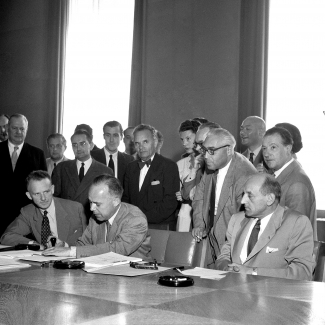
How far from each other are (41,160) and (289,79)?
2949 millimetres

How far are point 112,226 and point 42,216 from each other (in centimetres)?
88

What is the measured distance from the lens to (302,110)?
20.2 feet

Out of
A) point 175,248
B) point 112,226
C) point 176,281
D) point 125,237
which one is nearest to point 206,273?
point 176,281

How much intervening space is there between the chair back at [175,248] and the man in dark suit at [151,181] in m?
1.08

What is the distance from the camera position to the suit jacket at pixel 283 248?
3.05m

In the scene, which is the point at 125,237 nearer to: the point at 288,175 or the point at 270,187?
the point at 270,187

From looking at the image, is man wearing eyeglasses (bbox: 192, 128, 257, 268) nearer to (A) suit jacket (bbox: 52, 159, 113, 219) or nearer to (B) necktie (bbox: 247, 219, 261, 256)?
(B) necktie (bbox: 247, 219, 261, 256)

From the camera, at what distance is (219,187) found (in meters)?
4.11

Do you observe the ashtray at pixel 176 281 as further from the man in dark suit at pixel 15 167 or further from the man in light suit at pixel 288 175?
the man in dark suit at pixel 15 167

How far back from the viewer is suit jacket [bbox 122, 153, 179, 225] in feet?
15.4

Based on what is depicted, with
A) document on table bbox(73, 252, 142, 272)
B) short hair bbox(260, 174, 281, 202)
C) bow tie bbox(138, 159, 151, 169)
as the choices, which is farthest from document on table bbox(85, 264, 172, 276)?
bow tie bbox(138, 159, 151, 169)

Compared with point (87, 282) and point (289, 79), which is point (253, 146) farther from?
point (87, 282)

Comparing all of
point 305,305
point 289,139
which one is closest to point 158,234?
point 289,139

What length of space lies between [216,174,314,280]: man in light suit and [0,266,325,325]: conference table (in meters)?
0.48
